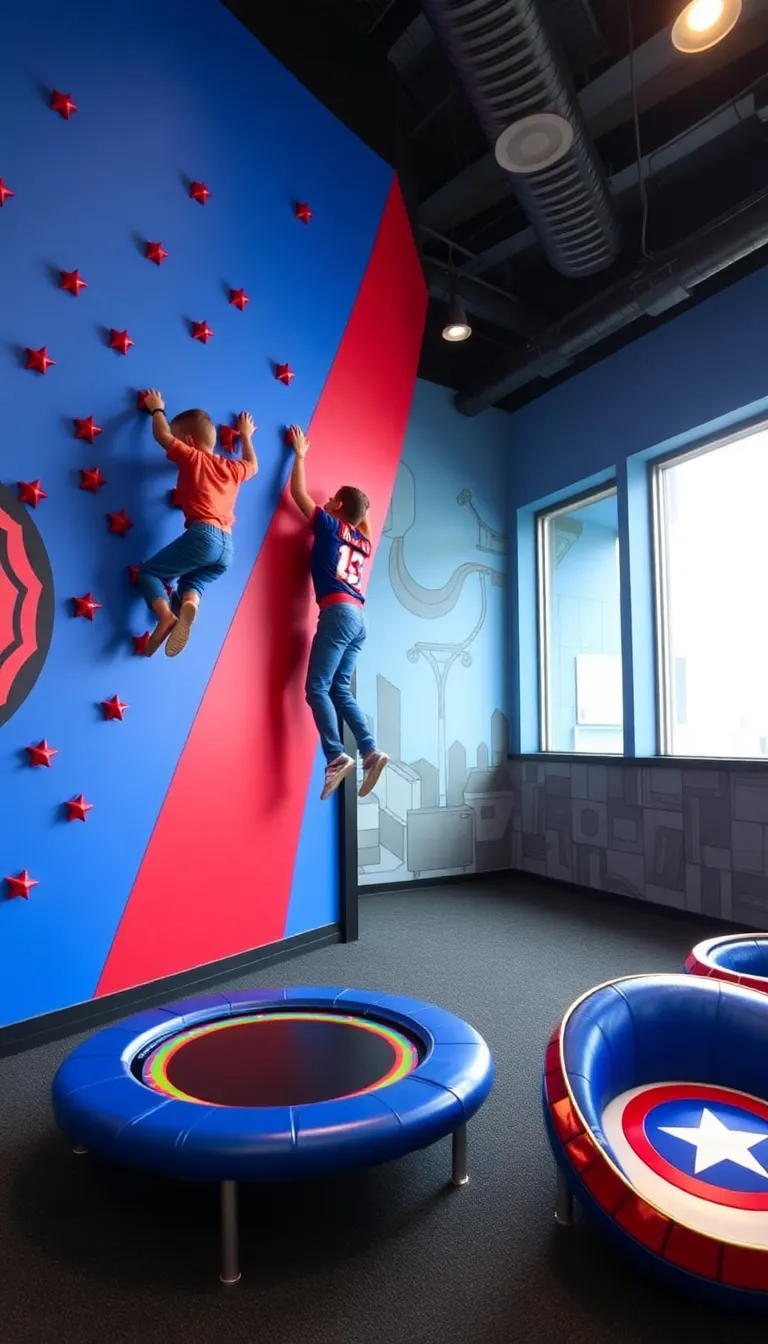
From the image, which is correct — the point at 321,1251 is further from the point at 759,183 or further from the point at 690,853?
the point at 759,183

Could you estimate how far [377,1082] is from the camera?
1932 millimetres

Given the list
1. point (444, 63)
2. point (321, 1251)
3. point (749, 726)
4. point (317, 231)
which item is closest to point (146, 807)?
point (321, 1251)

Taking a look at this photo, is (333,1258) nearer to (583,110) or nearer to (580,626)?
(580,626)

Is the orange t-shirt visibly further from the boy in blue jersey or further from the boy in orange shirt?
the boy in blue jersey

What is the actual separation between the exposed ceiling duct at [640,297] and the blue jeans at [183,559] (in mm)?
3077

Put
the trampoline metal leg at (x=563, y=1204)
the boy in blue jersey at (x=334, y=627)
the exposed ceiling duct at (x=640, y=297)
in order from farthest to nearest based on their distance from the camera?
the exposed ceiling duct at (x=640, y=297)
the boy in blue jersey at (x=334, y=627)
the trampoline metal leg at (x=563, y=1204)

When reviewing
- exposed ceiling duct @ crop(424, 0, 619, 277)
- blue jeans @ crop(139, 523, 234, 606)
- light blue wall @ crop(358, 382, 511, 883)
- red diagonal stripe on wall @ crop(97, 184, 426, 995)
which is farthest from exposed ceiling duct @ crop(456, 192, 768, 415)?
blue jeans @ crop(139, 523, 234, 606)

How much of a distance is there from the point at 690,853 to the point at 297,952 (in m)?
2.42

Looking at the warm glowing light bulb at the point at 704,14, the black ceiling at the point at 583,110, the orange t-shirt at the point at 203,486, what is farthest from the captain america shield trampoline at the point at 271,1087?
the black ceiling at the point at 583,110

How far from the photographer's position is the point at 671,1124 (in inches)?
74.0

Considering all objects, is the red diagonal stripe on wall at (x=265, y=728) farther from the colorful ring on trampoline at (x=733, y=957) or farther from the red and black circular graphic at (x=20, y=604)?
the colorful ring on trampoline at (x=733, y=957)

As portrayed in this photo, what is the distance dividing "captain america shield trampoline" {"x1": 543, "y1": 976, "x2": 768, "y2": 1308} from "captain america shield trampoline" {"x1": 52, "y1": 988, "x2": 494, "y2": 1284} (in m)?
0.28

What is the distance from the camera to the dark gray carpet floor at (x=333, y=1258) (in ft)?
4.87

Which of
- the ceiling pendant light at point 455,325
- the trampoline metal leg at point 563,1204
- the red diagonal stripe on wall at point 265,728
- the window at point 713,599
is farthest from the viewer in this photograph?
the window at point 713,599
